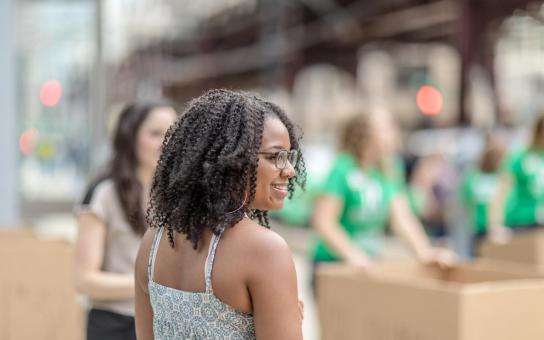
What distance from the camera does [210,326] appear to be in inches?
79.0

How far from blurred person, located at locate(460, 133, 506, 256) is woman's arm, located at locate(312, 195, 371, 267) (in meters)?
2.23

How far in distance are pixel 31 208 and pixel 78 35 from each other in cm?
272

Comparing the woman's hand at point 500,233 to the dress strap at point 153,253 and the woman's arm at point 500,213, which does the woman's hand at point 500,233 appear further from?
the dress strap at point 153,253

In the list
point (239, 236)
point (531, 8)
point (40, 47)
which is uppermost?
point (531, 8)

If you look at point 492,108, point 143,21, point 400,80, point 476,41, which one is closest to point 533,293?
point 476,41

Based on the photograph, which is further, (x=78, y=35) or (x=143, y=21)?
(x=143, y=21)

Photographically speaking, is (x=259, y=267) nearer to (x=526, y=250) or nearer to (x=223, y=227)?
(x=223, y=227)

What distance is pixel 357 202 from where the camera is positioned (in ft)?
15.9

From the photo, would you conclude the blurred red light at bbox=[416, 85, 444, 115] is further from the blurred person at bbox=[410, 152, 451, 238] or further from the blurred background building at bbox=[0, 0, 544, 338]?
the blurred person at bbox=[410, 152, 451, 238]

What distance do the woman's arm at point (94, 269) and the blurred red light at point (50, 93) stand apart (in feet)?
22.8

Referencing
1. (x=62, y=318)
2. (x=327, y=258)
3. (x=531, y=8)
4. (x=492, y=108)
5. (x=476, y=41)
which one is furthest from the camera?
(x=492, y=108)

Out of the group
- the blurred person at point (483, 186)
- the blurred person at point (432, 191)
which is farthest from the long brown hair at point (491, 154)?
the blurred person at point (432, 191)

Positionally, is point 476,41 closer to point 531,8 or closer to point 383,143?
point 531,8

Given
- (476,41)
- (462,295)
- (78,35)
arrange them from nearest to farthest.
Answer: (462,295) → (78,35) → (476,41)
